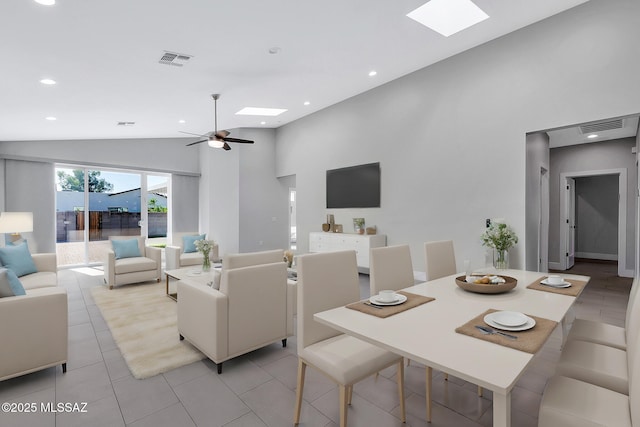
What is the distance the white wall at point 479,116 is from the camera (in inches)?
142

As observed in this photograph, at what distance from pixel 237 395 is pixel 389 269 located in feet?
4.47

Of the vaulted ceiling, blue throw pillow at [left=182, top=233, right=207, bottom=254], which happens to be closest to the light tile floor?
the vaulted ceiling

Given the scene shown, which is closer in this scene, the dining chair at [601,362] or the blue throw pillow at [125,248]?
the dining chair at [601,362]

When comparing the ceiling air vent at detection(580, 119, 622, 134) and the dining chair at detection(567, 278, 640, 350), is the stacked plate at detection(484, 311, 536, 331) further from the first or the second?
the ceiling air vent at detection(580, 119, 622, 134)

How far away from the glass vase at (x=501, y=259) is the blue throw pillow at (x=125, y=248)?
18.7 feet

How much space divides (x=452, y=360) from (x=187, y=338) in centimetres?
245

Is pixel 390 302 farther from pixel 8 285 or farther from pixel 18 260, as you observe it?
pixel 18 260

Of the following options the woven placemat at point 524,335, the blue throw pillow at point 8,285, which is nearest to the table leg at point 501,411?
the woven placemat at point 524,335

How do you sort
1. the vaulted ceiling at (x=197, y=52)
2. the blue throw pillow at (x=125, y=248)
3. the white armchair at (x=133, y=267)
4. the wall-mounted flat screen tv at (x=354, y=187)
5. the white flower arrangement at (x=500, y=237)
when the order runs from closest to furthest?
the vaulted ceiling at (x=197, y=52) → the white flower arrangement at (x=500, y=237) → the white armchair at (x=133, y=267) → the blue throw pillow at (x=125, y=248) → the wall-mounted flat screen tv at (x=354, y=187)

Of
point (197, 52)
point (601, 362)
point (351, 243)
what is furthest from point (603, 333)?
point (197, 52)

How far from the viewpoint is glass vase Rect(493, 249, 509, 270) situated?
418cm

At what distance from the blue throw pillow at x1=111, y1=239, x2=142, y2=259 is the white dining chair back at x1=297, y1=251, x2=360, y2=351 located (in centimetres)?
481

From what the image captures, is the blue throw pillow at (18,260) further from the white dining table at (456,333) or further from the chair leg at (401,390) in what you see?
the chair leg at (401,390)

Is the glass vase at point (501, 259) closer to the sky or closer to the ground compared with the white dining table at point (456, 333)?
closer to the ground
